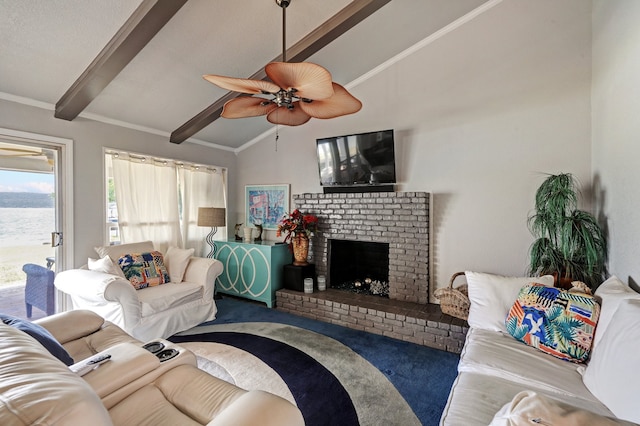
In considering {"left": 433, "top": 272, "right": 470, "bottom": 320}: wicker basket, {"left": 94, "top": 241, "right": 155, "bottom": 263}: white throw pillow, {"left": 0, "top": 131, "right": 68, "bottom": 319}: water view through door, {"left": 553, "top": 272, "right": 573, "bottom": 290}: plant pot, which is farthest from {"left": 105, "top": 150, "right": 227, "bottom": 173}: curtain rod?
{"left": 553, "top": 272, "right": 573, "bottom": 290}: plant pot

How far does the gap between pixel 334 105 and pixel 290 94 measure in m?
0.34

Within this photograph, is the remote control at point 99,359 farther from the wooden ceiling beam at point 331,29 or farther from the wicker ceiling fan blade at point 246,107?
the wooden ceiling beam at point 331,29

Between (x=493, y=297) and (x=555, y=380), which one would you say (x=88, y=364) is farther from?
(x=493, y=297)

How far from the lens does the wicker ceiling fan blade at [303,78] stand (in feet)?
5.08

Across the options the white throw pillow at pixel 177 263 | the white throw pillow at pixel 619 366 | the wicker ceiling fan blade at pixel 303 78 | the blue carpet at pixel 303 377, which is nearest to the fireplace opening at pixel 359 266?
the blue carpet at pixel 303 377

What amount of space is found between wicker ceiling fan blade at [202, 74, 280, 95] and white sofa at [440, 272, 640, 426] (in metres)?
1.86

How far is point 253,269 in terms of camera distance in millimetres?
4047

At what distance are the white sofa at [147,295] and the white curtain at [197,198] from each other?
800 mm

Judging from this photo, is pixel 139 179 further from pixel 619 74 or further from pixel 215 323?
pixel 619 74

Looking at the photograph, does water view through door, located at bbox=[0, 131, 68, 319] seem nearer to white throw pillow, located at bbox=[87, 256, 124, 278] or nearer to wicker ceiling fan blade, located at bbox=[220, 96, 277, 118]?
white throw pillow, located at bbox=[87, 256, 124, 278]

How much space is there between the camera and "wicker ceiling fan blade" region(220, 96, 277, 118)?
2078mm

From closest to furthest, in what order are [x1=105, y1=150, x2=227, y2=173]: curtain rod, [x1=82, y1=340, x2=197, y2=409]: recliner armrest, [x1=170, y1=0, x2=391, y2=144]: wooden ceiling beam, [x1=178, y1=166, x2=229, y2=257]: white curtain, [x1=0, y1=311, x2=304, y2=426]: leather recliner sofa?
[x1=0, y1=311, x2=304, y2=426]: leather recliner sofa → [x1=82, y1=340, x2=197, y2=409]: recliner armrest → [x1=170, y1=0, x2=391, y2=144]: wooden ceiling beam → [x1=105, y1=150, x2=227, y2=173]: curtain rod → [x1=178, y1=166, x2=229, y2=257]: white curtain

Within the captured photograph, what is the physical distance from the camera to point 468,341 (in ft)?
6.65

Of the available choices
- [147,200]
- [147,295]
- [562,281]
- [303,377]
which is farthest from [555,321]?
[147,200]
